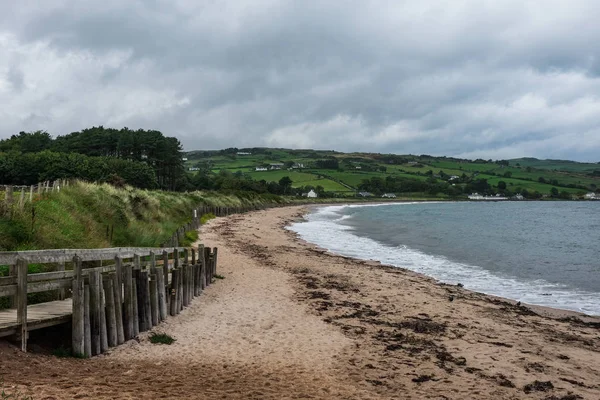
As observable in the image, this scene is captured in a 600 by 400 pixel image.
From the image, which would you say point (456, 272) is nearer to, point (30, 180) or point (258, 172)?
point (30, 180)

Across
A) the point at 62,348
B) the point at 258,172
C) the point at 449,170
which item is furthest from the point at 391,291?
the point at 449,170

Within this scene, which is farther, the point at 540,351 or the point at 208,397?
the point at 540,351

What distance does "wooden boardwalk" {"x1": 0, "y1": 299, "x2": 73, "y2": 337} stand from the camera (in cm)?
696

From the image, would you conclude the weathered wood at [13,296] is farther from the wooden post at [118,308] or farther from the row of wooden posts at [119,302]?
the wooden post at [118,308]

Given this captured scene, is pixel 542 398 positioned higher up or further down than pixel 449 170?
further down

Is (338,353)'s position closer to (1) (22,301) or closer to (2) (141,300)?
(2) (141,300)

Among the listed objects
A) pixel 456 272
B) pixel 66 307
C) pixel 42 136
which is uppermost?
pixel 42 136

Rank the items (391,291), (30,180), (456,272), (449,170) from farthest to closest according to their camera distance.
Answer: (449,170)
(30,180)
(456,272)
(391,291)

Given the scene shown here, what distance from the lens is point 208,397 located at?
20.8ft

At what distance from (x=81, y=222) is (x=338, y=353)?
32.9ft

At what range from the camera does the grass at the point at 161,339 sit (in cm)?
913

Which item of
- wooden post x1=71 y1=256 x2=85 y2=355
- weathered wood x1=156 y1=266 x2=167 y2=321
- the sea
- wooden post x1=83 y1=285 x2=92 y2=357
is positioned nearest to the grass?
weathered wood x1=156 y1=266 x2=167 y2=321

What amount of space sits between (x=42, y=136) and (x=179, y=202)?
2322 inches

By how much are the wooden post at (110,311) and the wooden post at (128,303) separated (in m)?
0.49
